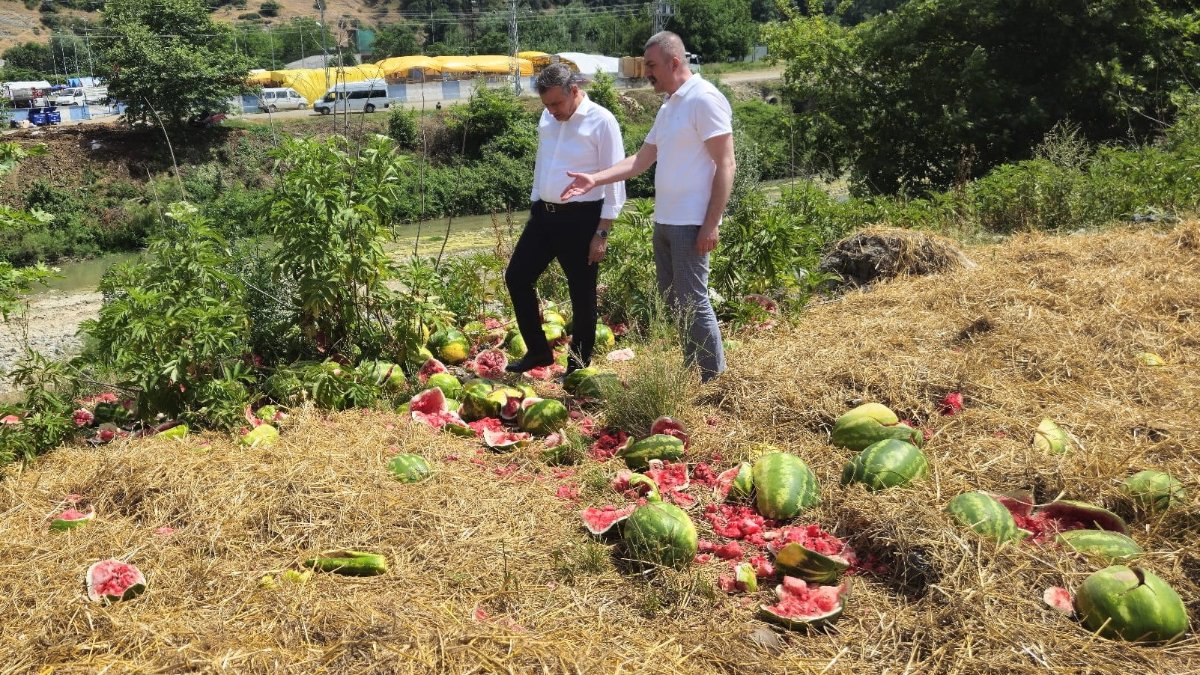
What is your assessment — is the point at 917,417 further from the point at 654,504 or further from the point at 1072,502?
the point at 654,504

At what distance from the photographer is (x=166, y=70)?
3362 centimetres

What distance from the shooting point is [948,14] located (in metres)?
17.9

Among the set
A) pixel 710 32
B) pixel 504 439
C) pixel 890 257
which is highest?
pixel 710 32

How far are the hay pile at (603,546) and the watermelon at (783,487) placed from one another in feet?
0.28

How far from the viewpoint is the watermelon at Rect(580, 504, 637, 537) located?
3.79 m

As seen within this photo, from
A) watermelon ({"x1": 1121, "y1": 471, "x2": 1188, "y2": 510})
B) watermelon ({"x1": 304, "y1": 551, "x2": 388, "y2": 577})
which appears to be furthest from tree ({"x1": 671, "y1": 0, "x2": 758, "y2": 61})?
watermelon ({"x1": 304, "y1": 551, "x2": 388, "y2": 577})

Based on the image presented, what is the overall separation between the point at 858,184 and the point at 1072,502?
15252 millimetres

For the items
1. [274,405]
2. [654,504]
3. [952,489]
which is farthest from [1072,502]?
[274,405]

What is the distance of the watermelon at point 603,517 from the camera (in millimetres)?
3793

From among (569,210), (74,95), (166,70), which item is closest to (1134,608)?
(569,210)

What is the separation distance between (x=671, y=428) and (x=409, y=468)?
1.33 metres

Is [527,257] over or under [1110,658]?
over

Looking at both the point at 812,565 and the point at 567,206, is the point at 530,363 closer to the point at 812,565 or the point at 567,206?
the point at 567,206

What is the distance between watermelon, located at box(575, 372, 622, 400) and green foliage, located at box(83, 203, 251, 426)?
6.38ft
